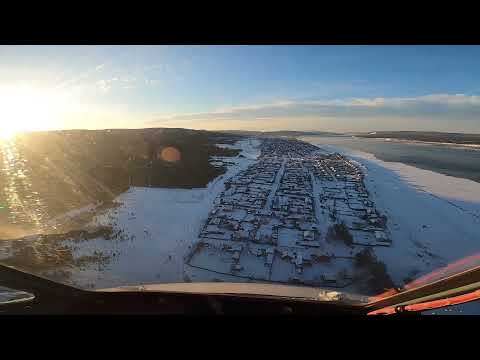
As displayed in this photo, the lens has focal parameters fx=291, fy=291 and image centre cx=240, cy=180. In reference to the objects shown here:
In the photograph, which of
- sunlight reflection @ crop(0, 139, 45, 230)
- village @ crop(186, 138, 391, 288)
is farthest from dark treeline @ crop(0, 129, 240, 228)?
village @ crop(186, 138, 391, 288)

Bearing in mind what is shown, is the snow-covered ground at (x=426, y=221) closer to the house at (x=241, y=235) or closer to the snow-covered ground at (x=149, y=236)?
the house at (x=241, y=235)

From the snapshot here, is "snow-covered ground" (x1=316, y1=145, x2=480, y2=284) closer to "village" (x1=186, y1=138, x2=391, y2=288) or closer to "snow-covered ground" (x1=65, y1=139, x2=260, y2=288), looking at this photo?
"village" (x1=186, y1=138, x2=391, y2=288)

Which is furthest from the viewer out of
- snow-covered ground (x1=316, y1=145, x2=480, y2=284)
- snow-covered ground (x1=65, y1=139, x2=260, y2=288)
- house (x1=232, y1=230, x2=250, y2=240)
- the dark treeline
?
the dark treeline

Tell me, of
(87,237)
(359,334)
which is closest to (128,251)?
(87,237)

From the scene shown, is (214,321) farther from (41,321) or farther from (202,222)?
(202,222)

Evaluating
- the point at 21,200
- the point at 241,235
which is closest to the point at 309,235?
the point at 241,235

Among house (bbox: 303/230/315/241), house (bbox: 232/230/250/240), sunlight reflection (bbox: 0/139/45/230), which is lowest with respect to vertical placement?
house (bbox: 303/230/315/241)
